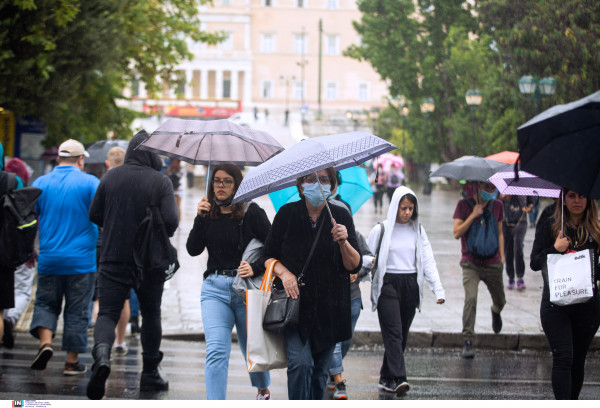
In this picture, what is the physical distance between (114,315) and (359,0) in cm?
3421

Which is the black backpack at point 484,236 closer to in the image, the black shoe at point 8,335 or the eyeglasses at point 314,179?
the eyeglasses at point 314,179

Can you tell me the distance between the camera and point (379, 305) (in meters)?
6.43

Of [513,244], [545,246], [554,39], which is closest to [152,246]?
[545,246]

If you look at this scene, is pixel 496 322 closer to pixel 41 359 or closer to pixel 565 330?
pixel 565 330

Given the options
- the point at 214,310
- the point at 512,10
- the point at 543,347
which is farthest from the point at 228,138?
the point at 512,10

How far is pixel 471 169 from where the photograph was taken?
7.58 meters

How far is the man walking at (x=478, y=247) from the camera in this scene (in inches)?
309

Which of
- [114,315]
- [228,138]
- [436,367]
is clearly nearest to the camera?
[114,315]

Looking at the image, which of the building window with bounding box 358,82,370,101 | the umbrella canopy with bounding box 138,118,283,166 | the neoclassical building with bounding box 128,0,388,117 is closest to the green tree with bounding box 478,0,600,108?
the umbrella canopy with bounding box 138,118,283,166

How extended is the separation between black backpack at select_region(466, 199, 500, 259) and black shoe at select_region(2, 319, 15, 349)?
439 centimetres

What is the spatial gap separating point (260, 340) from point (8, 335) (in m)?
3.78

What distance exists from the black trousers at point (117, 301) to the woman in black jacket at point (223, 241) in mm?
711

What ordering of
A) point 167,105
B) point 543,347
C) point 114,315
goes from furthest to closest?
point 167,105 < point 543,347 < point 114,315

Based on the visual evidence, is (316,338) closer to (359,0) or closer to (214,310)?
(214,310)
